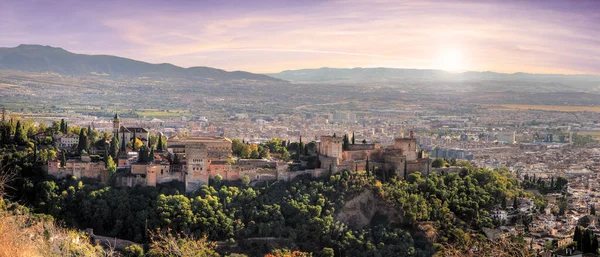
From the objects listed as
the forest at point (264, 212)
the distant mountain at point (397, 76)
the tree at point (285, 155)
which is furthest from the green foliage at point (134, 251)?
the distant mountain at point (397, 76)

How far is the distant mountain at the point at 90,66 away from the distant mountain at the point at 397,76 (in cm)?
853

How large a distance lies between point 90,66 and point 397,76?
3728 cm

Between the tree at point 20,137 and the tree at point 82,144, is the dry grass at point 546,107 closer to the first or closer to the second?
the tree at point 82,144

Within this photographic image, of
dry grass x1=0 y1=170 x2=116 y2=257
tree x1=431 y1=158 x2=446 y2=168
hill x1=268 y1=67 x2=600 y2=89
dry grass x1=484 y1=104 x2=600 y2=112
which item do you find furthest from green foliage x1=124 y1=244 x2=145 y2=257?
hill x1=268 y1=67 x2=600 y2=89

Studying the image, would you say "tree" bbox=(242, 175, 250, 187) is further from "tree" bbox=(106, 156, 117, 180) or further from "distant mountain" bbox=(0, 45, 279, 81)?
"distant mountain" bbox=(0, 45, 279, 81)

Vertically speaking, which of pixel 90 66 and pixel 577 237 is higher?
pixel 90 66

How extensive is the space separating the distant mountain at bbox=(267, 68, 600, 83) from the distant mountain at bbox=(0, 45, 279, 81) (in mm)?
8530

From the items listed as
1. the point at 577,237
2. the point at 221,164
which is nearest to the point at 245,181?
the point at 221,164

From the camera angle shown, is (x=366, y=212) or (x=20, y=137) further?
(x=20, y=137)

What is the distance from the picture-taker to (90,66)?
86375 mm

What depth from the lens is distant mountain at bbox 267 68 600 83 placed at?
7650cm

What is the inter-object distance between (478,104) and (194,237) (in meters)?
50.6

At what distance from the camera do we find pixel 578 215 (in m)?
25.8

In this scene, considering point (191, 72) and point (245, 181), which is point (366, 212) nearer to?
point (245, 181)
